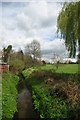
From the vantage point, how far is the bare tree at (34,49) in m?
58.8

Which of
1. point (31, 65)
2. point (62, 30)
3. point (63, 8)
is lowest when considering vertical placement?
point (31, 65)

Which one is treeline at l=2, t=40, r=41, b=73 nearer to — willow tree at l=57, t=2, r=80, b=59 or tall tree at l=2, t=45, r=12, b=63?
tall tree at l=2, t=45, r=12, b=63

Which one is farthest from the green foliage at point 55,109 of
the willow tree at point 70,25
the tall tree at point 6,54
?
the tall tree at point 6,54

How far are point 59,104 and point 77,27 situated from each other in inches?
374

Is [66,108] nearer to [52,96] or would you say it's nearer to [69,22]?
[52,96]

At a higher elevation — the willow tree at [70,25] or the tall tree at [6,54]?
the willow tree at [70,25]

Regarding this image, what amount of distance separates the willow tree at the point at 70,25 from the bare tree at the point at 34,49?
35.1 metres

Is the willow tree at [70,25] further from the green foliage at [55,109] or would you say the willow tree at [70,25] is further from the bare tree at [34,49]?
the bare tree at [34,49]

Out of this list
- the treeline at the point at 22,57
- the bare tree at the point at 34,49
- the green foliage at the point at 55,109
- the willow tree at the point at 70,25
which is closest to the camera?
the green foliage at the point at 55,109

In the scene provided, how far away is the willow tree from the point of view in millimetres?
21078

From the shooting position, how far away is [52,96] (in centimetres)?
1494

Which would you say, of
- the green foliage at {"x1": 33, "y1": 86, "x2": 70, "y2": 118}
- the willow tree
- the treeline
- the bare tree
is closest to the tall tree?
the treeline

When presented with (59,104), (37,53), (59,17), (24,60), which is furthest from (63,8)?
(37,53)

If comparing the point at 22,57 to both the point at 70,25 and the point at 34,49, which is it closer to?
the point at 34,49
